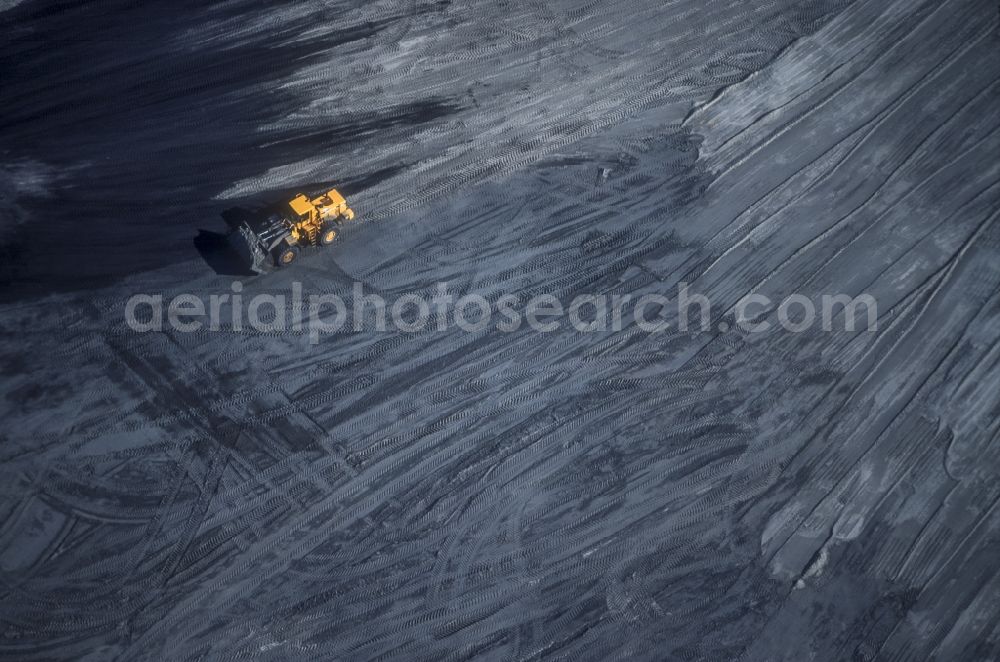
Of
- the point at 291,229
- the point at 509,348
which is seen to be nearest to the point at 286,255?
the point at 291,229

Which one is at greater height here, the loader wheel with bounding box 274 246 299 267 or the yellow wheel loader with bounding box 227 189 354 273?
the yellow wheel loader with bounding box 227 189 354 273

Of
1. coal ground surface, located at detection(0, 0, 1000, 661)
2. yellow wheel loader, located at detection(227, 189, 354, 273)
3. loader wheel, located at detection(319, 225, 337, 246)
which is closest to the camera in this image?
coal ground surface, located at detection(0, 0, 1000, 661)

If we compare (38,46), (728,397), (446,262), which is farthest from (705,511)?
(38,46)

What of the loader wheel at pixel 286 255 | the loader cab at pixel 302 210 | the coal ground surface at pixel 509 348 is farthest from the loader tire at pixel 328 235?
the loader wheel at pixel 286 255

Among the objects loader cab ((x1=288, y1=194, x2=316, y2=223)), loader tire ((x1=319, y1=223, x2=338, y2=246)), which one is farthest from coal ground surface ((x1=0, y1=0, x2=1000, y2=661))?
loader cab ((x1=288, y1=194, x2=316, y2=223))

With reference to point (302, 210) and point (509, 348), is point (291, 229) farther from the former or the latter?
point (509, 348)

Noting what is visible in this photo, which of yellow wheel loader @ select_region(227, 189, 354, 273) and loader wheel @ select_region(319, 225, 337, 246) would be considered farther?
loader wheel @ select_region(319, 225, 337, 246)

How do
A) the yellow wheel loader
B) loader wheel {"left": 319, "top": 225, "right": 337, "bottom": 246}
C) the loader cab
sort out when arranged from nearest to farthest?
the yellow wheel loader → the loader cab → loader wheel {"left": 319, "top": 225, "right": 337, "bottom": 246}

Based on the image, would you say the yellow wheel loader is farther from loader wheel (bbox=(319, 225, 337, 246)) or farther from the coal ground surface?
the coal ground surface
